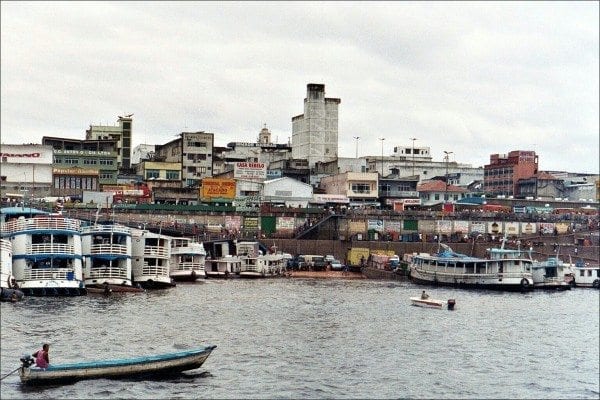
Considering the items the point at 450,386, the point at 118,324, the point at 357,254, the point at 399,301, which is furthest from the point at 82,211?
the point at 450,386

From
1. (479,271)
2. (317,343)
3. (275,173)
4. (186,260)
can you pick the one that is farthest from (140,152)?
(317,343)

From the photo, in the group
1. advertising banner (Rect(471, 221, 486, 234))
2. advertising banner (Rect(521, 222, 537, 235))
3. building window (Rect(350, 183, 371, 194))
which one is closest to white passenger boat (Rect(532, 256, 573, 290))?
advertising banner (Rect(471, 221, 486, 234))

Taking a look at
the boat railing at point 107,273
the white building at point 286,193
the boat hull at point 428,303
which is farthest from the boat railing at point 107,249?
the white building at point 286,193

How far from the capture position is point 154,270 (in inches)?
2931

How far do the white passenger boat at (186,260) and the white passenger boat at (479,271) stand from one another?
945 inches

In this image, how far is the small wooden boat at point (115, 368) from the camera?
33.4 metres

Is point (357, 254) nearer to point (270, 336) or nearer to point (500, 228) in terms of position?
point (500, 228)

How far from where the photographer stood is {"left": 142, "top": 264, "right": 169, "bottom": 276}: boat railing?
74062 mm

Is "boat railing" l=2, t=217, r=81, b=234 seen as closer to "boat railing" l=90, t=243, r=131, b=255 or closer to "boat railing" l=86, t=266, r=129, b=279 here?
"boat railing" l=90, t=243, r=131, b=255

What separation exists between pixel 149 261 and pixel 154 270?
110 centimetres

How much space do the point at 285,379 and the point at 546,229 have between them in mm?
93186

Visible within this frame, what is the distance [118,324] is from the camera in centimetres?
4909

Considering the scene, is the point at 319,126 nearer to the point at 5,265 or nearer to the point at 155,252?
the point at 155,252

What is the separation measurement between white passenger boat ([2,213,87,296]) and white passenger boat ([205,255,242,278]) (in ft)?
108
